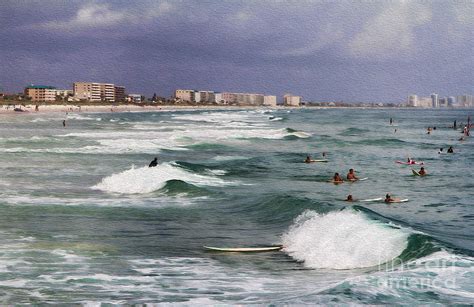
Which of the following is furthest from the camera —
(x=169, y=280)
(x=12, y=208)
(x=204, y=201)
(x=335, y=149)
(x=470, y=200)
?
(x=335, y=149)

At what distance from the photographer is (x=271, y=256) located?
16656 mm

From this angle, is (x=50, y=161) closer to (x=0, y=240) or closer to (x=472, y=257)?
(x=0, y=240)

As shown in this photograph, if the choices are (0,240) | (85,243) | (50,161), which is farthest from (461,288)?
(50,161)

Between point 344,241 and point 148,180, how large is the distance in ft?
51.9

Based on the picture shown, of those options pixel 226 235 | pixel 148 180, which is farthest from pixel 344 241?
pixel 148 180

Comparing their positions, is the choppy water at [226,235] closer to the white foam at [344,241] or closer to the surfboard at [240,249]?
the white foam at [344,241]

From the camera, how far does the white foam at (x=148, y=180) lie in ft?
96.4

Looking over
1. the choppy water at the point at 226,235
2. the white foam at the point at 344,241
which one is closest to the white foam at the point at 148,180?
the choppy water at the point at 226,235

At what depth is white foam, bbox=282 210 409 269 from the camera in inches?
629

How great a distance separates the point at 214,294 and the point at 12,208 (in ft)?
42.1

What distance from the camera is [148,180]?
31453 mm

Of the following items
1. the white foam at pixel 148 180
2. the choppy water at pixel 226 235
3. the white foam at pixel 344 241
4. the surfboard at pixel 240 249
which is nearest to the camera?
the choppy water at pixel 226 235

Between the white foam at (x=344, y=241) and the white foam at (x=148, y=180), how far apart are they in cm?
1078

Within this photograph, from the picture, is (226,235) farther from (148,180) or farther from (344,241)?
(148,180)
